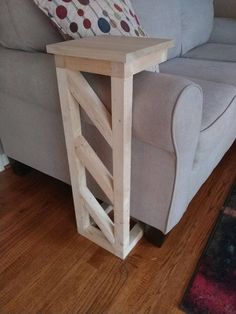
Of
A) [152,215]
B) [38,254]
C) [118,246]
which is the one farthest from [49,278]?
[152,215]

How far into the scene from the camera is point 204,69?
4.23 feet

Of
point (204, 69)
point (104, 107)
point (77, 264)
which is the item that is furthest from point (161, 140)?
point (204, 69)

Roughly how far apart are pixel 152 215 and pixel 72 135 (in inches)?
14.0

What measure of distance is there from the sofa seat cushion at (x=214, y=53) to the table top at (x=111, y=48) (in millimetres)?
968

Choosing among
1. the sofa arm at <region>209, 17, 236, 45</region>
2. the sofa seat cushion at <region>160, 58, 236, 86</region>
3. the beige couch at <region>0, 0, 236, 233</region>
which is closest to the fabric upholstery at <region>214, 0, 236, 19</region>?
the sofa arm at <region>209, 17, 236, 45</region>

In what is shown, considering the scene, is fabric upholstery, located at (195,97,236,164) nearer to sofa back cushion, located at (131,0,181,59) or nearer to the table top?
the table top

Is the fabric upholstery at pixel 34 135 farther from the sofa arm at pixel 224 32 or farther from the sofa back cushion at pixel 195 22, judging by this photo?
the sofa arm at pixel 224 32

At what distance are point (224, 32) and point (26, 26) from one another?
1551 millimetres

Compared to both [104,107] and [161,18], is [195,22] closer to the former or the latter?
[161,18]

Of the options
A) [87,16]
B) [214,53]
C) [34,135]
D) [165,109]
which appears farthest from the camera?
[214,53]

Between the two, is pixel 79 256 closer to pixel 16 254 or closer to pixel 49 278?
pixel 49 278

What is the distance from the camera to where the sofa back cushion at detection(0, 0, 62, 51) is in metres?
0.79


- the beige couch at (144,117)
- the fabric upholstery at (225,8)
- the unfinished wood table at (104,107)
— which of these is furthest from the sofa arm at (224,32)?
the unfinished wood table at (104,107)

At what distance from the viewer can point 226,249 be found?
94cm
